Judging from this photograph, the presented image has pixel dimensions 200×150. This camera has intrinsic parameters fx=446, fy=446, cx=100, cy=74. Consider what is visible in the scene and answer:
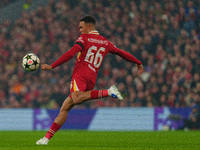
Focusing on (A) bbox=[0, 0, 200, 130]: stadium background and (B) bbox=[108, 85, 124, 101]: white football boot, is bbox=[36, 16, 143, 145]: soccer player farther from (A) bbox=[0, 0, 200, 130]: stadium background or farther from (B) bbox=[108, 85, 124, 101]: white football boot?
(A) bbox=[0, 0, 200, 130]: stadium background

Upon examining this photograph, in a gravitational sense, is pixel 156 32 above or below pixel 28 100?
above

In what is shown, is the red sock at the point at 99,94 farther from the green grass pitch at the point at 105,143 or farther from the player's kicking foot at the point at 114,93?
the green grass pitch at the point at 105,143

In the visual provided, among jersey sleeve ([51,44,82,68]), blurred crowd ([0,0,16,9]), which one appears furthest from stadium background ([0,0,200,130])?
jersey sleeve ([51,44,82,68])

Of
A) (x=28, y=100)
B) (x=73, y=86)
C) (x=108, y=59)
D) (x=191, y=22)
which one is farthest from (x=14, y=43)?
(x=73, y=86)

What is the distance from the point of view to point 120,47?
18.0 meters

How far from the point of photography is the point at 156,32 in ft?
58.0

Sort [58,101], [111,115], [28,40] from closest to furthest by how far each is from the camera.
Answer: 1. [111,115]
2. [58,101]
3. [28,40]

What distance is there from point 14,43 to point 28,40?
2.43 feet

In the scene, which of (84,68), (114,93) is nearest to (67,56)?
(84,68)

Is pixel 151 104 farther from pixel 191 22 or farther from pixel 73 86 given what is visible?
pixel 73 86

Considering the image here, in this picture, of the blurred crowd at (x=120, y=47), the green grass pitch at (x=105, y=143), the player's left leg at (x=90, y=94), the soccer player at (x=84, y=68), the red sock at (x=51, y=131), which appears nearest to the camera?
the player's left leg at (x=90, y=94)

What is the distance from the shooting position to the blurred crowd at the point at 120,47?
52.9ft

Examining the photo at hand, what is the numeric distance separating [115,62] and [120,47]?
2.52ft

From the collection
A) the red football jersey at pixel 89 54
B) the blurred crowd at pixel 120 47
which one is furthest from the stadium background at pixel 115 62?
the red football jersey at pixel 89 54
